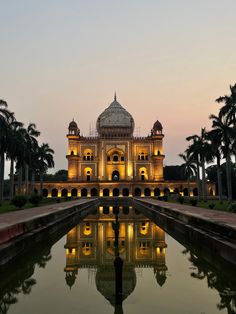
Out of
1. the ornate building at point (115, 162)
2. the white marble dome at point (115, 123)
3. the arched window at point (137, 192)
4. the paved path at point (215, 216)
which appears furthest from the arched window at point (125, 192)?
the paved path at point (215, 216)

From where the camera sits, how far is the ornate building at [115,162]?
67312 millimetres

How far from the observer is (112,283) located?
6.70 meters

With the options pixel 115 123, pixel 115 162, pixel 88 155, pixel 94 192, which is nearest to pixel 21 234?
pixel 94 192

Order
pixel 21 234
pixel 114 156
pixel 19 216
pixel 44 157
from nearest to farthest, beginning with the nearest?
pixel 21 234 → pixel 19 216 → pixel 44 157 → pixel 114 156

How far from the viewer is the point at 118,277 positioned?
477 cm

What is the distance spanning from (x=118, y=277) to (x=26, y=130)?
43.8 metres

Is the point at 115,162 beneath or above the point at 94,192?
above

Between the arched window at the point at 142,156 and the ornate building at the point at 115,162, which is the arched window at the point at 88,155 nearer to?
the ornate building at the point at 115,162

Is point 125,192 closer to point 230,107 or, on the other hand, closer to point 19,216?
Result: point 230,107

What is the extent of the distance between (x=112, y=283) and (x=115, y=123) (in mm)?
71450

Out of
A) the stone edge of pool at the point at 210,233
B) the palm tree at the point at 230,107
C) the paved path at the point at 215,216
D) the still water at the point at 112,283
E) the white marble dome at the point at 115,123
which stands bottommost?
the still water at the point at 112,283

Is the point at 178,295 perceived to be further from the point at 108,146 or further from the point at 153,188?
the point at 108,146

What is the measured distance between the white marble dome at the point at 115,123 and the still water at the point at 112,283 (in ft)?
215

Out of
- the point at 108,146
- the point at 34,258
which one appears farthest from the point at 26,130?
the point at 34,258
